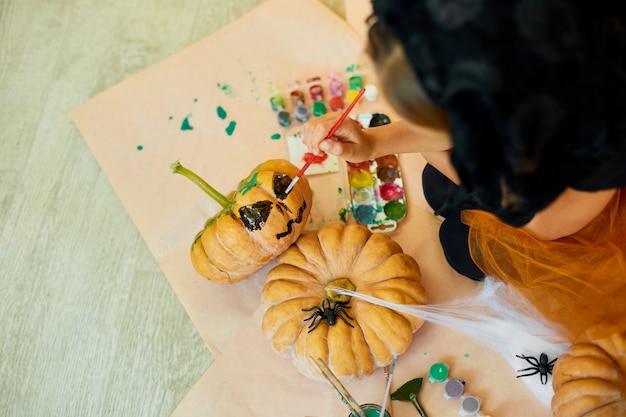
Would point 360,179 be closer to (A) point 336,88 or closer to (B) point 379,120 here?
(B) point 379,120

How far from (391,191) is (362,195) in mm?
63

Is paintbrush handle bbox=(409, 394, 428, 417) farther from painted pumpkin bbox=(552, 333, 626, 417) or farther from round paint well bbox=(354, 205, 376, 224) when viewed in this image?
round paint well bbox=(354, 205, 376, 224)

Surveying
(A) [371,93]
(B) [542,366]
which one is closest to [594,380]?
(B) [542,366]

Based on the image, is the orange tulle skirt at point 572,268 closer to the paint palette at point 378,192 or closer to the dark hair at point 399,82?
the paint palette at point 378,192

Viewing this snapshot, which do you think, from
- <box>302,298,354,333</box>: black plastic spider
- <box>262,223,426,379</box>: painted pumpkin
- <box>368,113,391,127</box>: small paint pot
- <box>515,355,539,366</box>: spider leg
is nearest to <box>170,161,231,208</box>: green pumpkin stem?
<box>262,223,426,379</box>: painted pumpkin

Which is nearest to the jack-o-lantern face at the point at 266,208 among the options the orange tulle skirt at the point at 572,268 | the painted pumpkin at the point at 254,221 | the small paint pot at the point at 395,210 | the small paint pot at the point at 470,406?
the painted pumpkin at the point at 254,221

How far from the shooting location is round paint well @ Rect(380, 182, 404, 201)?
1.15m

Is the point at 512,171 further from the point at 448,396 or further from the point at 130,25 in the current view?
the point at 130,25

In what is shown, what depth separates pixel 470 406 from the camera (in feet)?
3.21

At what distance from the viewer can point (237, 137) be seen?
1255 millimetres

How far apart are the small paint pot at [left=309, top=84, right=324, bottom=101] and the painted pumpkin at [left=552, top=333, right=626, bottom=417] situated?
0.74m

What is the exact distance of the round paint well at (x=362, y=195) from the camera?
115 cm

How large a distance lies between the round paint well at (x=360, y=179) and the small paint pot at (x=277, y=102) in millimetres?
236

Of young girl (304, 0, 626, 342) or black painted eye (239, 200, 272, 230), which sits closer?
young girl (304, 0, 626, 342)
